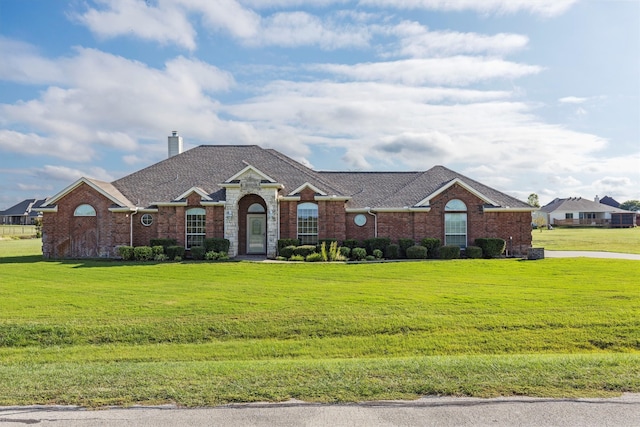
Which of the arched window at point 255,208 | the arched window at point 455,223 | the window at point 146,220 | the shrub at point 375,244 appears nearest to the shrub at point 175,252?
the window at point 146,220

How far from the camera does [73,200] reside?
83.6ft

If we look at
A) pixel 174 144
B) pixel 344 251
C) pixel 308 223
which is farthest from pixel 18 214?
pixel 344 251

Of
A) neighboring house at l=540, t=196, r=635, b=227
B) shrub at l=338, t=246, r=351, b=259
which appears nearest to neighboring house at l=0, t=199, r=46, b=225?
shrub at l=338, t=246, r=351, b=259

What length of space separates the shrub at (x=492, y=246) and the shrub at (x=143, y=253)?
18149mm

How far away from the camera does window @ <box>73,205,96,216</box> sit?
83.6 ft

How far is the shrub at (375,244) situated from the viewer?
2489 centimetres

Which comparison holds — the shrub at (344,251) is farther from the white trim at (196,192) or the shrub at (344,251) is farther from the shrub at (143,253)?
the shrub at (143,253)

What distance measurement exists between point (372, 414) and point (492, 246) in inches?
851

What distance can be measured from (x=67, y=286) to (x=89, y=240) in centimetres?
1099

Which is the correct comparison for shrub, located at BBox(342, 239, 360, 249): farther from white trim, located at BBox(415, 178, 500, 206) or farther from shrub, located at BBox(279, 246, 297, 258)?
white trim, located at BBox(415, 178, 500, 206)

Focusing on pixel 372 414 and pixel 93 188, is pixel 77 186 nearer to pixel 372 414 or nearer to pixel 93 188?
pixel 93 188

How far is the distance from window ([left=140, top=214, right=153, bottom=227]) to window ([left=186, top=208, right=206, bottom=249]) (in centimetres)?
232

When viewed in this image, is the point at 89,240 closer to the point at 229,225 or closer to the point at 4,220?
the point at 229,225

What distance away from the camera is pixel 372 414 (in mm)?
5273
